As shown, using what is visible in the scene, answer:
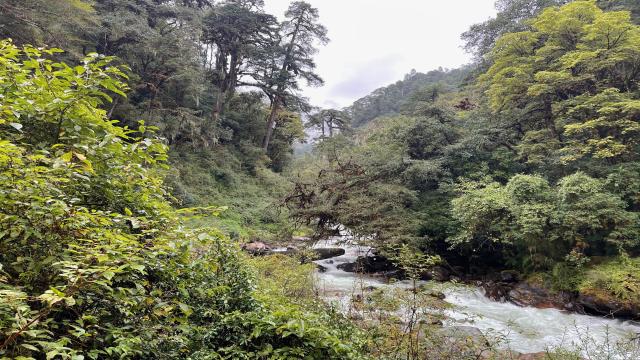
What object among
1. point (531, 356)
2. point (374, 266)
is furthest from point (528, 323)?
point (374, 266)

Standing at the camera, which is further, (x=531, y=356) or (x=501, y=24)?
(x=501, y=24)

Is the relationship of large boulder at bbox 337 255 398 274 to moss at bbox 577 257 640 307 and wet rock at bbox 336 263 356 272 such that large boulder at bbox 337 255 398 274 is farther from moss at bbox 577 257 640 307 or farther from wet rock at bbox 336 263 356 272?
moss at bbox 577 257 640 307

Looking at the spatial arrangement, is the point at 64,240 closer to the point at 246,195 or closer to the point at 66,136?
the point at 66,136

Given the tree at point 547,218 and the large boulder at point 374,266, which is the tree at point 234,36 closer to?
the large boulder at point 374,266

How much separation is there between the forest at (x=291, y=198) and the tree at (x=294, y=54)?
0.50ft

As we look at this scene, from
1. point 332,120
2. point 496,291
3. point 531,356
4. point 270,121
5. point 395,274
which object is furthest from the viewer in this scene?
point 332,120

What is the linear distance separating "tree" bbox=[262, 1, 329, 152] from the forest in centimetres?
15

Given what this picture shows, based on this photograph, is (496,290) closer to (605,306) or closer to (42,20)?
(605,306)

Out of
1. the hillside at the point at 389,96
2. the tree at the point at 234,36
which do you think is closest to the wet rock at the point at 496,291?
the tree at the point at 234,36

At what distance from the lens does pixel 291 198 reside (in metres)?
16.6

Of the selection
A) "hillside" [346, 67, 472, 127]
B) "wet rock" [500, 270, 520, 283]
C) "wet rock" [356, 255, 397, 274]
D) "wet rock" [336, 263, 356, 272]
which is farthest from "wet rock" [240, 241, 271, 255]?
"hillside" [346, 67, 472, 127]

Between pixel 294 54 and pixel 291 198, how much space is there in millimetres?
13724

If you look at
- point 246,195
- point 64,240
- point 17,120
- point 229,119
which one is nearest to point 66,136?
point 17,120

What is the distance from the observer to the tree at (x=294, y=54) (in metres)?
25.0
